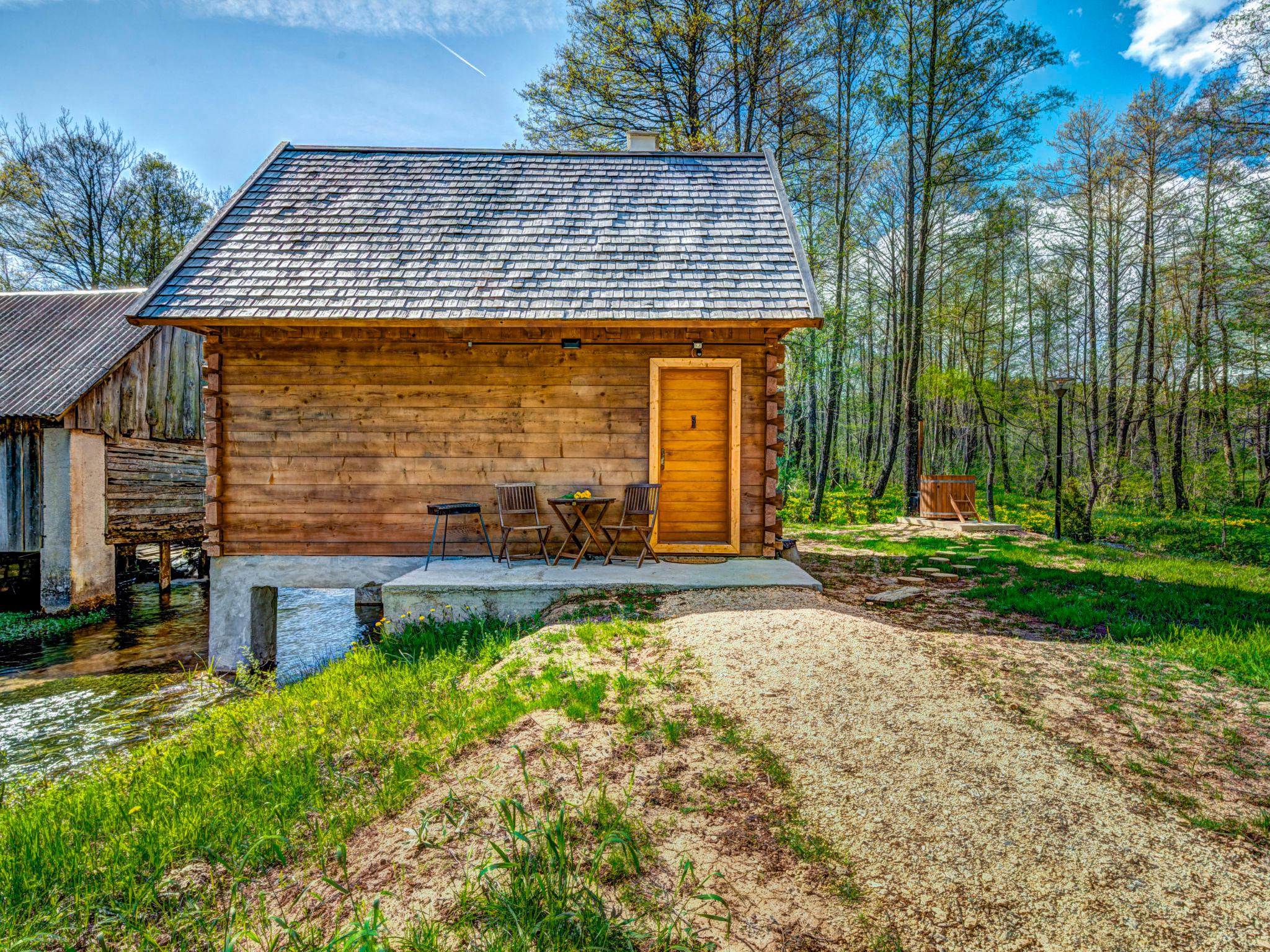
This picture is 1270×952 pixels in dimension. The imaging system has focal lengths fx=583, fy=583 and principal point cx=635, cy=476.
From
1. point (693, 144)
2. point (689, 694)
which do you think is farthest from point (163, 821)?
point (693, 144)

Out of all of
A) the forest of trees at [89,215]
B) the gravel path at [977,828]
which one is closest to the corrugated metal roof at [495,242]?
the gravel path at [977,828]

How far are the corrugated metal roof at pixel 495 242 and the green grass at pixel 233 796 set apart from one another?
4111mm

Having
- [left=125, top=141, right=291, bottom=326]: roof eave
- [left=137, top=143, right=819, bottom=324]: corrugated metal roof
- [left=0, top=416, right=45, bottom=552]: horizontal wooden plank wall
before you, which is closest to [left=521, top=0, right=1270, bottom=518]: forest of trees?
[left=137, top=143, right=819, bottom=324]: corrugated metal roof

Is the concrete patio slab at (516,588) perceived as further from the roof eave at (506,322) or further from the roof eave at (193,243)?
the roof eave at (193,243)

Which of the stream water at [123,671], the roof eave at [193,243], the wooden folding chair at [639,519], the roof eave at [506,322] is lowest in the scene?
the stream water at [123,671]

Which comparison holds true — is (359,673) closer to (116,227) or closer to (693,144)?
(693,144)

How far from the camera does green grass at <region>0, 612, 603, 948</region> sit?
2.29 metres

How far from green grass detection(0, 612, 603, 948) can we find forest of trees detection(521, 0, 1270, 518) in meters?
12.4

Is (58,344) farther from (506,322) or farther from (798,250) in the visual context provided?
(798,250)

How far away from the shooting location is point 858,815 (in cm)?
247

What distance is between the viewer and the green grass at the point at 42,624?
29.7ft

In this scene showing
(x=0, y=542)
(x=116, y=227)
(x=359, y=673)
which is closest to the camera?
(x=359, y=673)

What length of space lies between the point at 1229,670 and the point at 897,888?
3.87 metres

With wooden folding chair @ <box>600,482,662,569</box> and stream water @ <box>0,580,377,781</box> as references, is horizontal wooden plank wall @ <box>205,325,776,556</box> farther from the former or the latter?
stream water @ <box>0,580,377,781</box>
